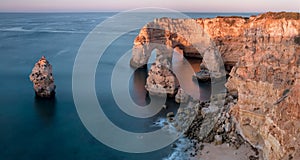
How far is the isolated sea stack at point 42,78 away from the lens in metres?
27.8

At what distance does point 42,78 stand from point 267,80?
20.2m

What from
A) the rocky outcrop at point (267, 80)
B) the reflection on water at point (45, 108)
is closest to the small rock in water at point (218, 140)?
the rocky outcrop at point (267, 80)

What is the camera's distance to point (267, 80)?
17141mm

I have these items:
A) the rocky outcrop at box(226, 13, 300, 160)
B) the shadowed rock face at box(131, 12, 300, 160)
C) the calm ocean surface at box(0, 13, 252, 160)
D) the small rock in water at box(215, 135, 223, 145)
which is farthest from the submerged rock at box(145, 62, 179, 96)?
the small rock in water at box(215, 135, 223, 145)

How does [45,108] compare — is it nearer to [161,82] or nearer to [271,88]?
[161,82]

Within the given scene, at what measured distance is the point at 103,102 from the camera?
95.2ft

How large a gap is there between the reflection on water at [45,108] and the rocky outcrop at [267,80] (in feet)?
51.7

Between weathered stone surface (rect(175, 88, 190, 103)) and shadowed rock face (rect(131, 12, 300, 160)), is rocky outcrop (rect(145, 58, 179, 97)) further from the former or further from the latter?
shadowed rock face (rect(131, 12, 300, 160))

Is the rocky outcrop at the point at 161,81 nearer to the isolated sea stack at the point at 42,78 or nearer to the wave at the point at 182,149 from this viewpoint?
the wave at the point at 182,149

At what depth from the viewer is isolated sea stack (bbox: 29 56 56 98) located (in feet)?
91.2

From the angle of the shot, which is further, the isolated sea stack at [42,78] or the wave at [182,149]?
the isolated sea stack at [42,78]

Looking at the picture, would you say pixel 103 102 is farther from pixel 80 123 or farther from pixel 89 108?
pixel 80 123

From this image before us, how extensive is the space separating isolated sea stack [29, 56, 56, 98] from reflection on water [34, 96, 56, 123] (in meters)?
0.55

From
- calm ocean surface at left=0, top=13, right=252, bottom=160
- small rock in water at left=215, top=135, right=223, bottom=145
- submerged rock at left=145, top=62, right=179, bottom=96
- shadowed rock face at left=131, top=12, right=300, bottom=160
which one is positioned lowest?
calm ocean surface at left=0, top=13, right=252, bottom=160
